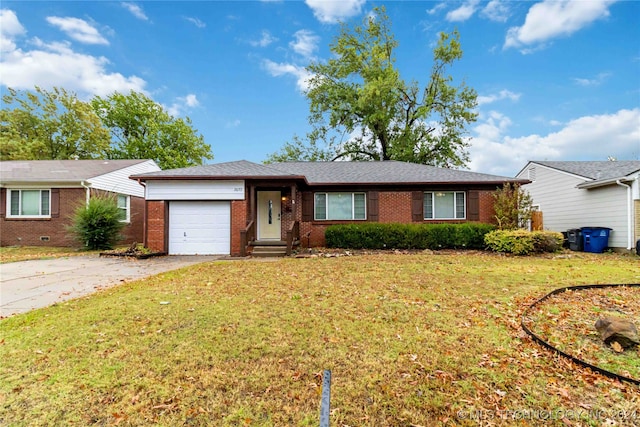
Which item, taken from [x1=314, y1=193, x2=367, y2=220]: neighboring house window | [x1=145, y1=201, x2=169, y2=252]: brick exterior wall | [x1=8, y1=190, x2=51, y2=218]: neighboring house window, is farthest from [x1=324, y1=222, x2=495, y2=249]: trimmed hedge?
[x1=8, y1=190, x2=51, y2=218]: neighboring house window

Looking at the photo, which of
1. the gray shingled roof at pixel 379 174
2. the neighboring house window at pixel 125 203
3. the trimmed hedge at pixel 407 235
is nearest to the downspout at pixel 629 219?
the gray shingled roof at pixel 379 174

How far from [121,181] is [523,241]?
59.7 feet

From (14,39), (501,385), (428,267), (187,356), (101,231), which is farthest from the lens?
(14,39)

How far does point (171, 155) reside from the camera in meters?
27.5

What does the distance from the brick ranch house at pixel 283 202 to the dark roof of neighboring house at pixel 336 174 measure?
1.5 inches

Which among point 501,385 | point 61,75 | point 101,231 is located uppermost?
point 61,75

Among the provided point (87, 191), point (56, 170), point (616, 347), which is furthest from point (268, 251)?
point (56, 170)

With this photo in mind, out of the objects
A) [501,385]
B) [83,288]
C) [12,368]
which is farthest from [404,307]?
[83,288]

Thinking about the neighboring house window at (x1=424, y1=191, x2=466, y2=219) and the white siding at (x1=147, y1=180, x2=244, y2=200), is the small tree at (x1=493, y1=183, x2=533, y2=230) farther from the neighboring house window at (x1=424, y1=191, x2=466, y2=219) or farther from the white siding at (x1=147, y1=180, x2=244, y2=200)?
the white siding at (x1=147, y1=180, x2=244, y2=200)

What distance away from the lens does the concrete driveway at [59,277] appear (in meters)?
4.93

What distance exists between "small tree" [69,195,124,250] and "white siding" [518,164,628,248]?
19.4 metres

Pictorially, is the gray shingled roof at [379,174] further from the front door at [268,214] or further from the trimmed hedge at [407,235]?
the trimmed hedge at [407,235]

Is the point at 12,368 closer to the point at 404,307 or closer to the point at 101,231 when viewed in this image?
the point at 404,307

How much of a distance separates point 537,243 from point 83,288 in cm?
1288
